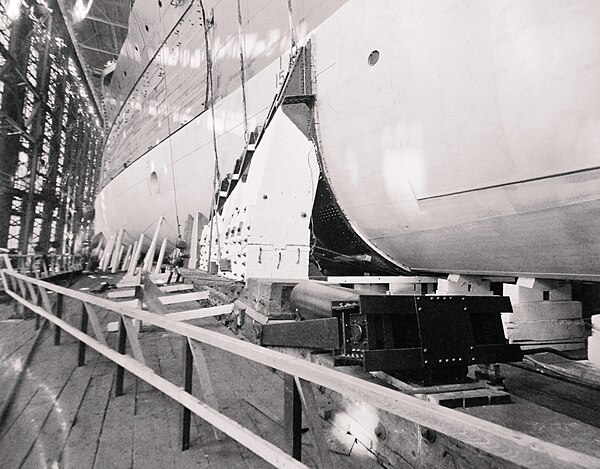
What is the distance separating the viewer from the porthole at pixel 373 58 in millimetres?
2962

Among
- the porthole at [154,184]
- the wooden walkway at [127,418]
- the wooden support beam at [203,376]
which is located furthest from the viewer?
the porthole at [154,184]

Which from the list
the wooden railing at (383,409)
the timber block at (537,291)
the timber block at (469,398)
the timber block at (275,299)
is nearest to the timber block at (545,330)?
the timber block at (537,291)

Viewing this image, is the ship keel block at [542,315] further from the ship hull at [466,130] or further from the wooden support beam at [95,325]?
the wooden support beam at [95,325]

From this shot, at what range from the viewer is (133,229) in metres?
12.6

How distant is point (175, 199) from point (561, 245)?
25.1 feet

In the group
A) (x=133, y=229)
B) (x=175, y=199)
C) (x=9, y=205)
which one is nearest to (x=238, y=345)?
(x=175, y=199)

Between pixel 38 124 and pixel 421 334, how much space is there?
1841cm

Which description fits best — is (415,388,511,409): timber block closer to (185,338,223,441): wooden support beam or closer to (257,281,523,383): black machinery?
(257,281,523,383): black machinery

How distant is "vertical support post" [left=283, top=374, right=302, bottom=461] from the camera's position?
1.38m

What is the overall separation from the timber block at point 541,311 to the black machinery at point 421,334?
1239mm

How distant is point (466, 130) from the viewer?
7.99ft

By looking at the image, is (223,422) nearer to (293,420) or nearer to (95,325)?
(293,420)

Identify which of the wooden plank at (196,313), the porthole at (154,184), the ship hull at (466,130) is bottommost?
the wooden plank at (196,313)

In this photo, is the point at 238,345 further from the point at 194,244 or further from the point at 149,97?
the point at 149,97
